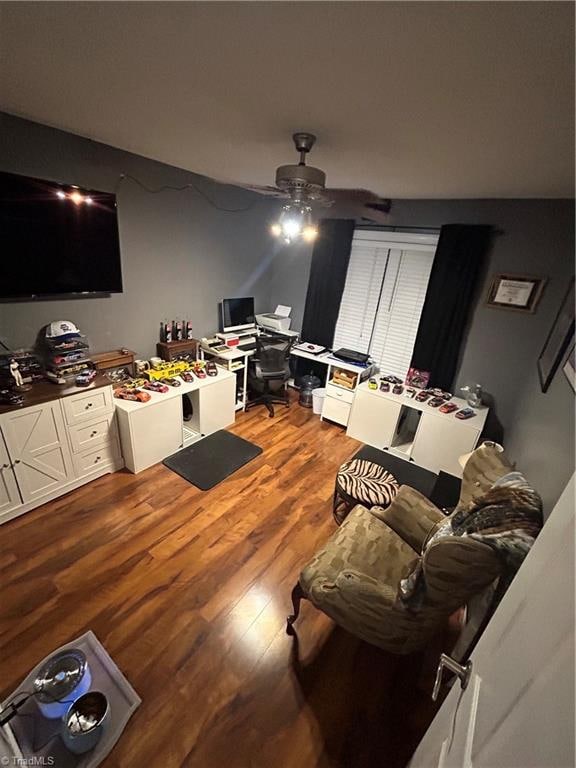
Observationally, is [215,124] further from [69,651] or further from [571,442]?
[69,651]

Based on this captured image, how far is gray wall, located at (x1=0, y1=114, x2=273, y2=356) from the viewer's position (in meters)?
1.91

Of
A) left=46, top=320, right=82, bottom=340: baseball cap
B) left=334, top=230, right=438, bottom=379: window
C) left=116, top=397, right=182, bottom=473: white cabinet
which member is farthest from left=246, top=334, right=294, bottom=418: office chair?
left=46, top=320, right=82, bottom=340: baseball cap

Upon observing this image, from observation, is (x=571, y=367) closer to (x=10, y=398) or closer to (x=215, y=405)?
(x=215, y=405)

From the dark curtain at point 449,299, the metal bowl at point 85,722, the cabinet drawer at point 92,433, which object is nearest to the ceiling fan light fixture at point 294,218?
the dark curtain at point 449,299

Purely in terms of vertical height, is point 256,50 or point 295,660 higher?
point 256,50

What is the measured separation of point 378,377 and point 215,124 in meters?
2.41

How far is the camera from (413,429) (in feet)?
10.3

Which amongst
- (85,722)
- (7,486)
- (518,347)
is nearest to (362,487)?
(518,347)

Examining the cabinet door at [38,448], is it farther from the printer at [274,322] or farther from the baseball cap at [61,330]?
the printer at [274,322]

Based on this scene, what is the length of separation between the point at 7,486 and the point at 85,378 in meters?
0.75

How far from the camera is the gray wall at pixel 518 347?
1.20 m

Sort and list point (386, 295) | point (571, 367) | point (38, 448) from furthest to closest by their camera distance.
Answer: point (386, 295), point (38, 448), point (571, 367)

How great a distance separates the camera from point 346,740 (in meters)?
1.21

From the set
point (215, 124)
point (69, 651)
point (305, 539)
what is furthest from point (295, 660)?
point (215, 124)
